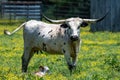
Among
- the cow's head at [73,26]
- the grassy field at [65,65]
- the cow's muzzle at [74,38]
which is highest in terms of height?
the cow's head at [73,26]

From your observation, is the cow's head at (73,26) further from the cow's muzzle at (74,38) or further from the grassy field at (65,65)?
the grassy field at (65,65)

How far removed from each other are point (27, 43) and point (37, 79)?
318cm

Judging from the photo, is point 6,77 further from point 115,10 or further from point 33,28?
point 115,10

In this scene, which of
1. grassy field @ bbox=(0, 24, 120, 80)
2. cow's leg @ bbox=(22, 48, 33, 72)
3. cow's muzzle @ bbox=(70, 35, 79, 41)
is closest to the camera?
grassy field @ bbox=(0, 24, 120, 80)

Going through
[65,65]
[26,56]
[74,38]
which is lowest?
[65,65]

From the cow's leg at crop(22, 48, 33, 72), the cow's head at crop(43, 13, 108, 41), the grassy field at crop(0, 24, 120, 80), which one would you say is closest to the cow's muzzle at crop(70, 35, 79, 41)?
the cow's head at crop(43, 13, 108, 41)

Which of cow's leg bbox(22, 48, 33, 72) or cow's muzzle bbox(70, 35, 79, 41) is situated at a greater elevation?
cow's muzzle bbox(70, 35, 79, 41)

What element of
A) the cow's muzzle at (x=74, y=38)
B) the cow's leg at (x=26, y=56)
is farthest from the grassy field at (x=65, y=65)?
the cow's muzzle at (x=74, y=38)

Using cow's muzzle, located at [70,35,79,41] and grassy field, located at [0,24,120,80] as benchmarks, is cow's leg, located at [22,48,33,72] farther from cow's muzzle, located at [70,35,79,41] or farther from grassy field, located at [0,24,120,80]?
cow's muzzle, located at [70,35,79,41]

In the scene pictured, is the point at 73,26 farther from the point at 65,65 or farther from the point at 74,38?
the point at 65,65

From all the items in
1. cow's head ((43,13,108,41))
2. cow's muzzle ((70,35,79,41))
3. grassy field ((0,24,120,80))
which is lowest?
grassy field ((0,24,120,80))

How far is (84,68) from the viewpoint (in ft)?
46.4

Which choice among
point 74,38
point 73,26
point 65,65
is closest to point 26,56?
point 65,65

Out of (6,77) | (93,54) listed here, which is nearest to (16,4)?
(93,54)
